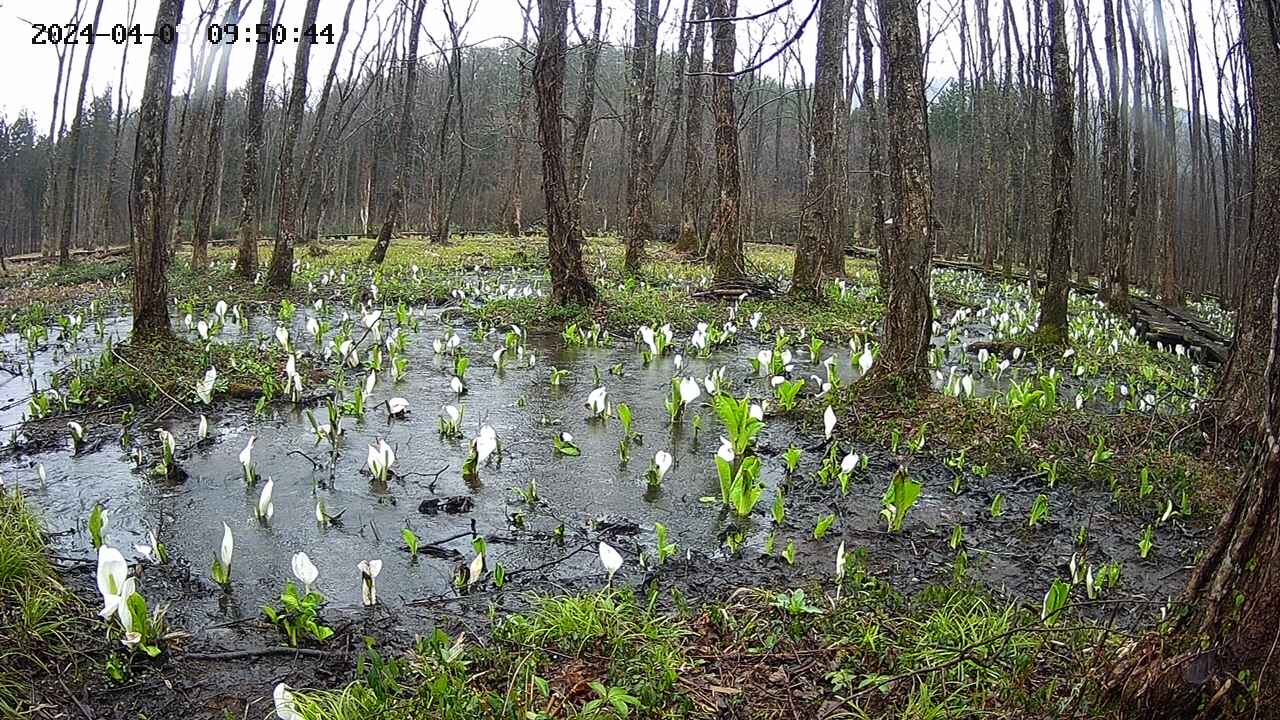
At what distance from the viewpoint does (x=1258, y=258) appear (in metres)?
5.15

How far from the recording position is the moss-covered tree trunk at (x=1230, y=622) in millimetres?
1880

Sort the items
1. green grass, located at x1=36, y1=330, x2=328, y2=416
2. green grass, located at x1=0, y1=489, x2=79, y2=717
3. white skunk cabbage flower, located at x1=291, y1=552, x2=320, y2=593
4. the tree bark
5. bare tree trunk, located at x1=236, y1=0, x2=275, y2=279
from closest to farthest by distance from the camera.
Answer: green grass, located at x1=0, y1=489, x2=79, y2=717
white skunk cabbage flower, located at x1=291, y1=552, x2=320, y2=593
green grass, located at x1=36, y1=330, x2=328, y2=416
bare tree trunk, located at x1=236, y1=0, x2=275, y2=279
the tree bark

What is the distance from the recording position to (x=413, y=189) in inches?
1602

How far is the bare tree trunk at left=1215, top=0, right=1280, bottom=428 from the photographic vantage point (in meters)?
5.04

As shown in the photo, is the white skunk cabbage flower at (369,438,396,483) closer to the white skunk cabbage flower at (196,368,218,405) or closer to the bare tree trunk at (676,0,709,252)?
the white skunk cabbage flower at (196,368,218,405)

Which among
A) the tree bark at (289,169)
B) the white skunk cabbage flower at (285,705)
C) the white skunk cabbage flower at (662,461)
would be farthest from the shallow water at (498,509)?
the tree bark at (289,169)

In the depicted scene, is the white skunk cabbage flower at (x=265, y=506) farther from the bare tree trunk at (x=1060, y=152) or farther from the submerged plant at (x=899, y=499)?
the bare tree trunk at (x=1060, y=152)

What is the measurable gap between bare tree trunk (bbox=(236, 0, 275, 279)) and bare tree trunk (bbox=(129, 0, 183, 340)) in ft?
18.9

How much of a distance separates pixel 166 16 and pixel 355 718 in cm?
660

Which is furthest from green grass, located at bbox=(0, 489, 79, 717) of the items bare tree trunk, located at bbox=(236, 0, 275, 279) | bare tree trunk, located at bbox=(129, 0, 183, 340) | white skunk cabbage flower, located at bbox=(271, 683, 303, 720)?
bare tree trunk, located at bbox=(236, 0, 275, 279)

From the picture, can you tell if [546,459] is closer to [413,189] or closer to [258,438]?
[258,438]

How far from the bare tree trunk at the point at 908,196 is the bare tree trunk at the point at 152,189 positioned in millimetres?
5648

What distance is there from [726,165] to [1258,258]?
25.0 feet

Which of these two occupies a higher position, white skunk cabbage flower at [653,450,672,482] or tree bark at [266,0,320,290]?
tree bark at [266,0,320,290]
